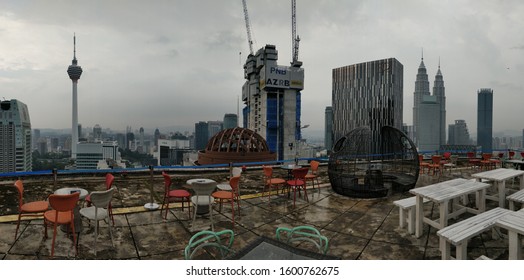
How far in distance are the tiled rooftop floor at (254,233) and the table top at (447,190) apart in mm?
757

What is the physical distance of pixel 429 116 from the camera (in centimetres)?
7294

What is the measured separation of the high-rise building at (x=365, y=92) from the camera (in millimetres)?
114606

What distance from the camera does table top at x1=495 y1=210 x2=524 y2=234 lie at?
310 centimetres

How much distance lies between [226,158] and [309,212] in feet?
86.1

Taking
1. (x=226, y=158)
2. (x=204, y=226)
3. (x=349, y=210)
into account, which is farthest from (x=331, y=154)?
(x=226, y=158)

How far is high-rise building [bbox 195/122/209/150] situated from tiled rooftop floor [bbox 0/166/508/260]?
479 feet

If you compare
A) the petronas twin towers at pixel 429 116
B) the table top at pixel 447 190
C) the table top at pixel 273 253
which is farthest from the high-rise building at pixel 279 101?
the table top at pixel 273 253

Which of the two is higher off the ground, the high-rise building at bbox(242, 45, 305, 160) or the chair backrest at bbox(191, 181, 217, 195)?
the high-rise building at bbox(242, 45, 305, 160)

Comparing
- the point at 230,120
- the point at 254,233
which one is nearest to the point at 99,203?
the point at 254,233

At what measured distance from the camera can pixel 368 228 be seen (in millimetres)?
4953

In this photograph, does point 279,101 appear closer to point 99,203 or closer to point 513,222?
point 99,203

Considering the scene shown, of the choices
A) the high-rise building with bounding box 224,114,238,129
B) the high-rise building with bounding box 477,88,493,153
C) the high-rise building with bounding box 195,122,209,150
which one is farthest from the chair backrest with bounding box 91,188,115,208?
the high-rise building with bounding box 224,114,238,129

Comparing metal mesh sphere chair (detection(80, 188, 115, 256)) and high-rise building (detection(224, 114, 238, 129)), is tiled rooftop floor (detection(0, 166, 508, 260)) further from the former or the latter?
high-rise building (detection(224, 114, 238, 129))

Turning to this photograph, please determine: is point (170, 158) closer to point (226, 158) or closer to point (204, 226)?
point (226, 158)
